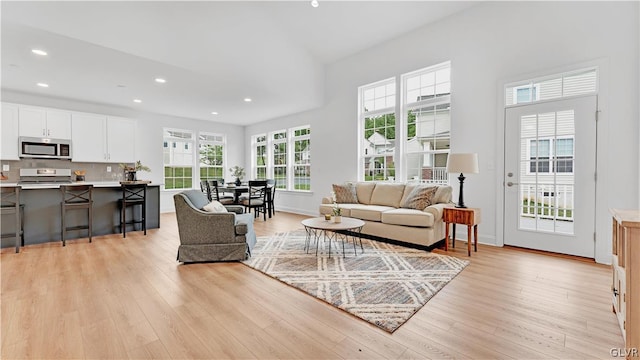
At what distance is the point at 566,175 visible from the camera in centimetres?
358

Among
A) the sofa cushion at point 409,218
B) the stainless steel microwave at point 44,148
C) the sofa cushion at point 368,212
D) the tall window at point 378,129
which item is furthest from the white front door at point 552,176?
the stainless steel microwave at point 44,148

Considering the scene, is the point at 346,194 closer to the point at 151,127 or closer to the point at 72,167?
the point at 151,127

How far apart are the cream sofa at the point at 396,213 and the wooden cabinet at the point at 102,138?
16.6 ft

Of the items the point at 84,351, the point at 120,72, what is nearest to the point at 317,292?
the point at 84,351

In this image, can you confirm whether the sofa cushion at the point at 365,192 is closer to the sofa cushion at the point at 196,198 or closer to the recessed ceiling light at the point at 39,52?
the sofa cushion at the point at 196,198

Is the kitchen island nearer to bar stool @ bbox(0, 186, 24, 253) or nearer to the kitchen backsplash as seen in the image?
bar stool @ bbox(0, 186, 24, 253)

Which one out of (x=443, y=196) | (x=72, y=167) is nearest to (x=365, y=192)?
(x=443, y=196)

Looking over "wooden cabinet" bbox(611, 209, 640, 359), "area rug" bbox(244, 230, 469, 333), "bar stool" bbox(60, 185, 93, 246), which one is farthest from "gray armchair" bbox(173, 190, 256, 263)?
"wooden cabinet" bbox(611, 209, 640, 359)

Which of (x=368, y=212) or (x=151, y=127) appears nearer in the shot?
(x=368, y=212)

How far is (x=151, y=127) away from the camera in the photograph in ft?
24.1

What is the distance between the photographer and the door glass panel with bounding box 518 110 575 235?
3.56 meters

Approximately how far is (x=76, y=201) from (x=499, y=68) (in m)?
6.69

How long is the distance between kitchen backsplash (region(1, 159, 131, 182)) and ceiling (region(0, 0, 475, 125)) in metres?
1.39

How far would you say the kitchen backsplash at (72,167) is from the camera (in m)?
5.53
